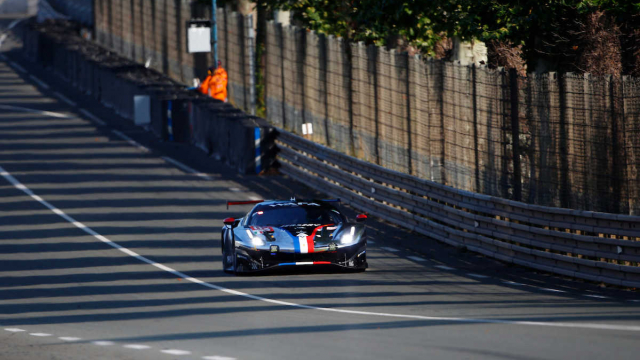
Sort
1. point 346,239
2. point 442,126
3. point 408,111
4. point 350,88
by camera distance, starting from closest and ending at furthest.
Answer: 1. point 346,239
2. point 442,126
3. point 408,111
4. point 350,88

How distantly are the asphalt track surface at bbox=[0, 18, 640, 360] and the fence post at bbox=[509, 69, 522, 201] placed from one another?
56.3 inches

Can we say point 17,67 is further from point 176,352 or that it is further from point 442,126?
point 176,352

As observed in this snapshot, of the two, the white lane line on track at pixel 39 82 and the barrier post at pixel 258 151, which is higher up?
the barrier post at pixel 258 151

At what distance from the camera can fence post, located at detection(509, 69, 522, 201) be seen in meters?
20.2

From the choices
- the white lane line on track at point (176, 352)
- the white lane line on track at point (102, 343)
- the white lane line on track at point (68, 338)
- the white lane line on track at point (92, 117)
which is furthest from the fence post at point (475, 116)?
the white lane line on track at point (92, 117)

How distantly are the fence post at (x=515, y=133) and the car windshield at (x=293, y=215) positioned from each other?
3.13 meters

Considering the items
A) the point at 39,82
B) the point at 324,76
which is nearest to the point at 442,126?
the point at 324,76

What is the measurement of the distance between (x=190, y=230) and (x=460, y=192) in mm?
6015

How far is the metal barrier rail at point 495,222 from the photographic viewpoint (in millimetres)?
16944

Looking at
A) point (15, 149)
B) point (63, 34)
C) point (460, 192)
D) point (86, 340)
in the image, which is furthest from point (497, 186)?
point (63, 34)

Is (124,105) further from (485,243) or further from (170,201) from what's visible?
(485,243)

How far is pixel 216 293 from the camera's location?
56.7ft

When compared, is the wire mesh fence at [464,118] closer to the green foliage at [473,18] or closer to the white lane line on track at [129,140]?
the green foliage at [473,18]

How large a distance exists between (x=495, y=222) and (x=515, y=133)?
1543 mm
